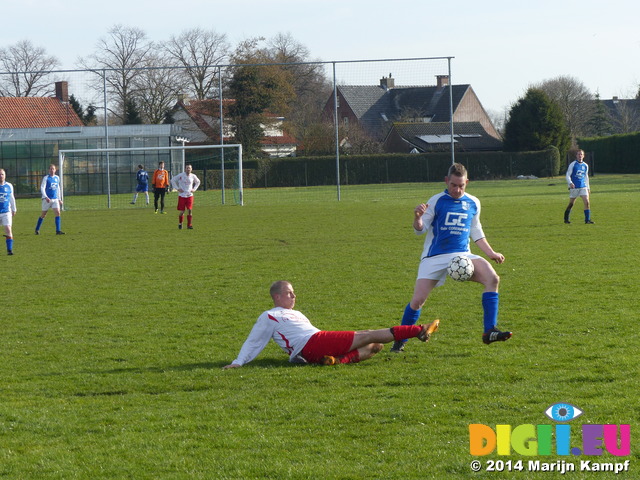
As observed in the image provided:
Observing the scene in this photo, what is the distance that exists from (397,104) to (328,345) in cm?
6528

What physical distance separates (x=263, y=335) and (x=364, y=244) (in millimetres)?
11095

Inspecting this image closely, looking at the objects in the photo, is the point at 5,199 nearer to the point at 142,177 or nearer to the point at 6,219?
the point at 6,219

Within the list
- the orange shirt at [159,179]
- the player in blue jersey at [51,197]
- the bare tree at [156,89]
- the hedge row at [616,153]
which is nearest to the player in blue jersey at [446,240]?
the player in blue jersey at [51,197]

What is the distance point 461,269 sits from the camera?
7.84 m

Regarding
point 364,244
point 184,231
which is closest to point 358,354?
point 364,244

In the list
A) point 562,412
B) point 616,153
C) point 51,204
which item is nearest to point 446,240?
point 562,412

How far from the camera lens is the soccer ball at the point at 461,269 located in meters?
7.83

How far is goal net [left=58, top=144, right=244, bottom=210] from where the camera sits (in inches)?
1569

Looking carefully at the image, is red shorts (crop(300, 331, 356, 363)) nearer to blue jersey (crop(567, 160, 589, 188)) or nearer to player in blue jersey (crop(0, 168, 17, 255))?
player in blue jersey (crop(0, 168, 17, 255))

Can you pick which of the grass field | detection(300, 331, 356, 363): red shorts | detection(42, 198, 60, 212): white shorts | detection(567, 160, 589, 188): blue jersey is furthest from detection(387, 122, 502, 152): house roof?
detection(300, 331, 356, 363): red shorts

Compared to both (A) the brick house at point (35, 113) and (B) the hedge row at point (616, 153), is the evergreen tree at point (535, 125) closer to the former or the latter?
(B) the hedge row at point (616, 153)

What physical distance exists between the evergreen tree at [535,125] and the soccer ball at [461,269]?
5961 centimetres

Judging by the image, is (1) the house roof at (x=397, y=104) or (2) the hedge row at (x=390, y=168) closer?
(2) the hedge row at (x=390, y=168)

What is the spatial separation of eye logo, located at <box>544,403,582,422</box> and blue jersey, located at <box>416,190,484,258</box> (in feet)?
8.37
